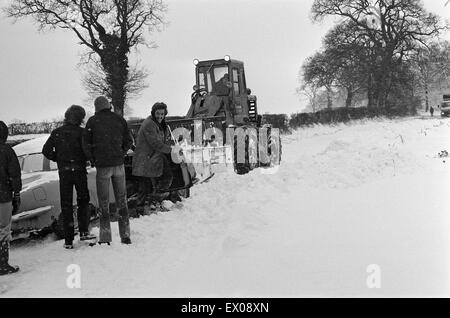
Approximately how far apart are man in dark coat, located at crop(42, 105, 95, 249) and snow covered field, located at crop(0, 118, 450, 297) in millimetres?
425

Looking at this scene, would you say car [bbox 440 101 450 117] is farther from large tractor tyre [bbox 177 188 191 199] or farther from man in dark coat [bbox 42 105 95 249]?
man in dark coat [bbox 42 105 95 249]

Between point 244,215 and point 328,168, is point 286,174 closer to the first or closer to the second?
point 328,168

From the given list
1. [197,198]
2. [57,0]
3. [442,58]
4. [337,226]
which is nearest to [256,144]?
[197,198]

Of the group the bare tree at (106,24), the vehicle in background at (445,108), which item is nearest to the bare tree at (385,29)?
the vehicle in background at (445,108)

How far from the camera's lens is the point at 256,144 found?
1369 cm

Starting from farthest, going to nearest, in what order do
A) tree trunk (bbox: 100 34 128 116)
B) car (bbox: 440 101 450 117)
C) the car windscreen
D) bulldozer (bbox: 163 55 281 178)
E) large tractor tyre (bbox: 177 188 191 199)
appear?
1. car (bbox: 440 101 450 117)
2. tree trunk (bbox: 100 34 128 116)
3. bulldozer (bbox: 163 55 281 178)
4. large tractor tyre (bbox: 177 188 191 199)
5. the car windscreen

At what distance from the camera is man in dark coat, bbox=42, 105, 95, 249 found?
18.8ft

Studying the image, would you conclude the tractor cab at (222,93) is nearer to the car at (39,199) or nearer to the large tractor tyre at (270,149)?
the large tractor tyre at (270,149)

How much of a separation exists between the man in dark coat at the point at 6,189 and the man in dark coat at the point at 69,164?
645 mm

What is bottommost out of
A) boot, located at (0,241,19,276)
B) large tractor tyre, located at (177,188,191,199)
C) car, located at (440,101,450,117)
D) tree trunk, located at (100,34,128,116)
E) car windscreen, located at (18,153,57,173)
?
boot, located at (0,241,19,276)

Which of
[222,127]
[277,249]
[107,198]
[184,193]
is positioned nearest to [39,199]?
[107,198]

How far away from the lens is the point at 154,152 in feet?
22.8

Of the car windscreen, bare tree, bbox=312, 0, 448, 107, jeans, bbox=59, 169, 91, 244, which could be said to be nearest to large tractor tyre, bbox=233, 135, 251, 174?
the car windscreen

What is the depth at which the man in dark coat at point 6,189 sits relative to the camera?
5078 millimetres
